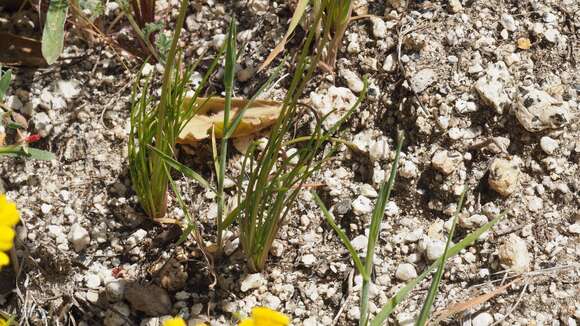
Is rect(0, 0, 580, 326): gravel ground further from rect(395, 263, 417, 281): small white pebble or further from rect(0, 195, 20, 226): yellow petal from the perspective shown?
rect(0, 195, 20, 226): yellow petal

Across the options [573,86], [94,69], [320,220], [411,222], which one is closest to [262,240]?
[320,220]

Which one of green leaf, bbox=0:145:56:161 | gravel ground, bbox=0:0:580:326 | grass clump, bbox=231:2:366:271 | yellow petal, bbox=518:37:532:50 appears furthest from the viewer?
yellow petal, bbox=518:37:532:50

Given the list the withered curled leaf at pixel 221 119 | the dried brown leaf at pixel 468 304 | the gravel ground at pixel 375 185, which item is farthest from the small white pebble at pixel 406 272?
the withered curled leaf at pixel 221 119

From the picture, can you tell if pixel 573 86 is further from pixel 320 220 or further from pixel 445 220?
pixel 320 220

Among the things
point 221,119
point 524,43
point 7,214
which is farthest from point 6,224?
point 524,43

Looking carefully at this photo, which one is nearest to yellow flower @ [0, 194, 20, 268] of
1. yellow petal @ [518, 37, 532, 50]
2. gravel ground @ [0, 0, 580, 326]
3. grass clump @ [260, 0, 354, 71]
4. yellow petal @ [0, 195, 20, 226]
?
yellow petal @ [0, 195, 20, 226]

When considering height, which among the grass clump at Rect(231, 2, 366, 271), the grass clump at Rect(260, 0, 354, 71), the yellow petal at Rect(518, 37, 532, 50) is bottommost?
the grass clump at Rect(231, 2, 366, 271)
